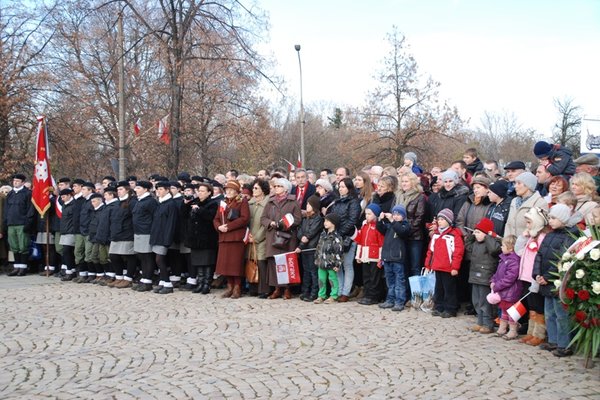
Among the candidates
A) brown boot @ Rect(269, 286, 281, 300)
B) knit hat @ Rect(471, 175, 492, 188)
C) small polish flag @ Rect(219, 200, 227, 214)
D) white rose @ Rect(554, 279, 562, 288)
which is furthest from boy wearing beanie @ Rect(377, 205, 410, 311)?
white rose @ Rect(554, 279, 562, 288)

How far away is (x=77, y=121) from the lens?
30.1 m

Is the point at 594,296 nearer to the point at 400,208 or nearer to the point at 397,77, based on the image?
the point at 400,208

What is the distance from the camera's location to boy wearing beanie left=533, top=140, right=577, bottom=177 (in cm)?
890

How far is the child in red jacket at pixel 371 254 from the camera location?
10.1 m

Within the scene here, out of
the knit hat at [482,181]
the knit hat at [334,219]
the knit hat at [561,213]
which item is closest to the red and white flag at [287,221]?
the knit hat at [334,219]

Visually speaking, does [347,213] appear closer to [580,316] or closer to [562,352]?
[562,352]

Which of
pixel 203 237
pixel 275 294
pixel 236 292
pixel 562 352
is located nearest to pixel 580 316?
→ pixel 562 352

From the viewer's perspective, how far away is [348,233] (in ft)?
34.4

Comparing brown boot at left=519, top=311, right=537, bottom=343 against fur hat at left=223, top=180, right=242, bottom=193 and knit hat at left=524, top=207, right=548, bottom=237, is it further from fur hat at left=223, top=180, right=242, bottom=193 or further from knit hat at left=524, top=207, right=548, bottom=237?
fur hat at left=223, top=180, right=242, bottom=193

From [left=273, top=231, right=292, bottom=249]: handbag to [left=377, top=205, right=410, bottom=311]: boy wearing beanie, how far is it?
6.00 feet

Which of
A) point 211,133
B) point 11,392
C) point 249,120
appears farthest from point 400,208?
point 211,133

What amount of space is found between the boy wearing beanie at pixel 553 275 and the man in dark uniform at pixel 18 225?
37.1 feet

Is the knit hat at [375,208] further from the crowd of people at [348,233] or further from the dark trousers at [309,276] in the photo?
the dark trousers at [309,276]

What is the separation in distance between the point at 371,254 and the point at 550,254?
335 cm
